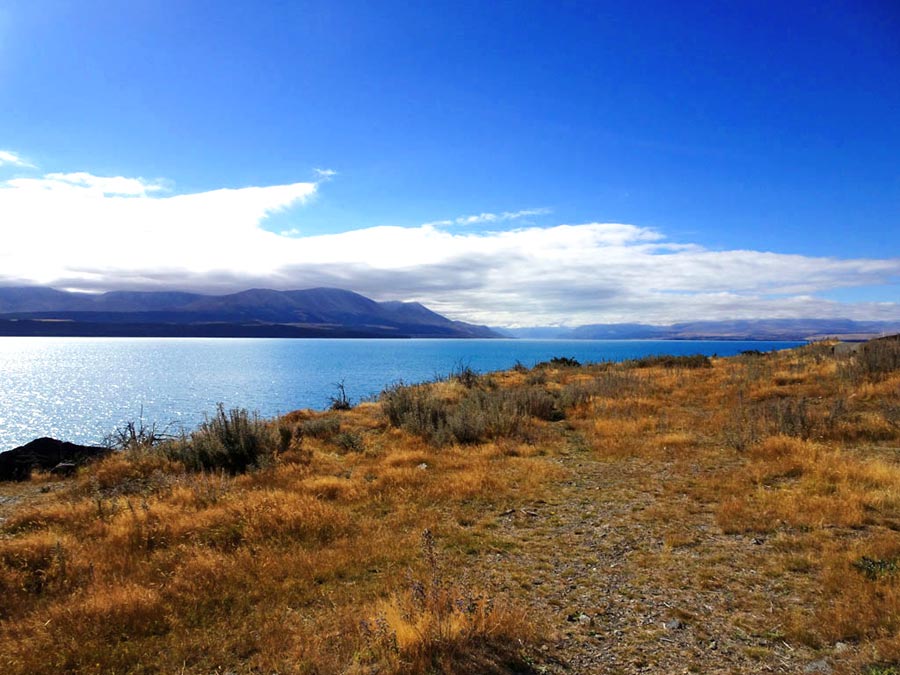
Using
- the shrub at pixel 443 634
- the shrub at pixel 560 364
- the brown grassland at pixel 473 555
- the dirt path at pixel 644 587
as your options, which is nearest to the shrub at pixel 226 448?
the brown grassland at pixel 473 555

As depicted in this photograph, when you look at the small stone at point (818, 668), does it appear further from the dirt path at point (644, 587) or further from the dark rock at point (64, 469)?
the dark rock at point (64, 469)

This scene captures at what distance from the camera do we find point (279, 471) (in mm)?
10453

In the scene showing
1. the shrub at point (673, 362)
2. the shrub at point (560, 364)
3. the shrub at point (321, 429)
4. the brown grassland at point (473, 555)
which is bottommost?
the shrub at point (321, 429)

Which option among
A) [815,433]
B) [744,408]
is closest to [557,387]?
[744,408]

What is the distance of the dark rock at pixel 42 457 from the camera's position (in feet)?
39.8

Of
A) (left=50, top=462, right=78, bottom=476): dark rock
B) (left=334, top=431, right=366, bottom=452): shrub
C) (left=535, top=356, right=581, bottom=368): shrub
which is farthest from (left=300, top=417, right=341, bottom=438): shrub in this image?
(left=535, top=356, right=581, bottom=368): shrub

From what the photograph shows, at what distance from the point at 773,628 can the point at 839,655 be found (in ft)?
1.72

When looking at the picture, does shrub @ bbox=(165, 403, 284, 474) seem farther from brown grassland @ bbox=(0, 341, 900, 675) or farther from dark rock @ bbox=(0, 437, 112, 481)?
dark rock @ bbox=(0, 437, 112, 481)

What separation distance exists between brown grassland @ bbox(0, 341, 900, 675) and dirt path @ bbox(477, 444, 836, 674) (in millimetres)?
30

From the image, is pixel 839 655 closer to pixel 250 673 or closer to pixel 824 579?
pixel 824 579

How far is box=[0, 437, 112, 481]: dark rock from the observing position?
1213 centimetres

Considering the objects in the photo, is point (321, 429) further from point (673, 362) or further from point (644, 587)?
point (673, 362)

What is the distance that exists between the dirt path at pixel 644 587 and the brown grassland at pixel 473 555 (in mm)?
30

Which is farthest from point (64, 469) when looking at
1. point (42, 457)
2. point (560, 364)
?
point (560, 364)
